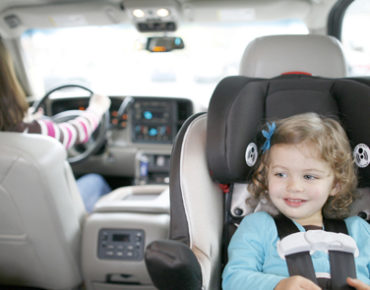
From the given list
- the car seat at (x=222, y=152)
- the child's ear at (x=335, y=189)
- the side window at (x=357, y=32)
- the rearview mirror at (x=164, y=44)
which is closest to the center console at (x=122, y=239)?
the car seat at (x=222, y=152)

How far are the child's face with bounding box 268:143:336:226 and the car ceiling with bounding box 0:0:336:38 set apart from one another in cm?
141

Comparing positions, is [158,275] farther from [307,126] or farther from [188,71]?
[188,71]

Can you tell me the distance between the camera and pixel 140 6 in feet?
7.73

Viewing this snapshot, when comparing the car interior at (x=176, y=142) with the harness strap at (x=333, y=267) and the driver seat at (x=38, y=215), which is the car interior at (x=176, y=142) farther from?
the harness strap at (x=333, y=267)

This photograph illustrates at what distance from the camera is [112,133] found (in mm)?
3082

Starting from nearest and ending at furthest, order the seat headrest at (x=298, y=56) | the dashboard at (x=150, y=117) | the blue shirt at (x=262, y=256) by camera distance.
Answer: the blue shirt at (x=262, y=256)
the seat headrest at (x=298, y=56)
the dashboard at (x=150, y=117)

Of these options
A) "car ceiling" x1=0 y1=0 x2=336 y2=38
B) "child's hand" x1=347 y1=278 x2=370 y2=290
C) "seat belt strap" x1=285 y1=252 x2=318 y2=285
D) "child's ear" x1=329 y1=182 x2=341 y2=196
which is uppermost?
"car ceiling" x1=0 y1=0 x2=336 y2=38

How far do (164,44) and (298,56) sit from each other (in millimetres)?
1148

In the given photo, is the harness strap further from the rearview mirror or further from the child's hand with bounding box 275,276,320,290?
the rearview mirror

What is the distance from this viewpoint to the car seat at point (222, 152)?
1192 mm

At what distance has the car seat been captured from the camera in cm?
119

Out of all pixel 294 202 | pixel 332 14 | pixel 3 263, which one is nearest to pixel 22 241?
pixel 3 263

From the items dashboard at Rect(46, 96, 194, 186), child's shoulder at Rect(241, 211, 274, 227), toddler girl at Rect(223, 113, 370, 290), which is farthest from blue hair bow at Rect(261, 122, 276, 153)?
dashboard at Rect(46, 96, 194, 186)

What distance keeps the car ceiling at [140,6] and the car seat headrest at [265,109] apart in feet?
3.59
